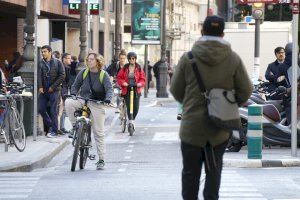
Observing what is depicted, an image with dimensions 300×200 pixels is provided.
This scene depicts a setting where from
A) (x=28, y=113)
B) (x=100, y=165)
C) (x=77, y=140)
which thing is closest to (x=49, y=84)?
(x=28, y=113)

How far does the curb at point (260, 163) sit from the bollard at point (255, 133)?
180 millimetres

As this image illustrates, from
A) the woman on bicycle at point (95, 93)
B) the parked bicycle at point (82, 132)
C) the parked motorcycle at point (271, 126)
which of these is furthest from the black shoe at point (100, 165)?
the parked motorcycle at point (271, 126)

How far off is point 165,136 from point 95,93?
7.40m

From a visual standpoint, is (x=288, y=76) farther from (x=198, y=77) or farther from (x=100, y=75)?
(x=198, y=77)

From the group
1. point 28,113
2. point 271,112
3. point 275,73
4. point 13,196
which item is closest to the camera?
point 13,196

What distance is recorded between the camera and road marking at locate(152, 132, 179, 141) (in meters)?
21.1

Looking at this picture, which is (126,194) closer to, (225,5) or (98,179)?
(98,179)

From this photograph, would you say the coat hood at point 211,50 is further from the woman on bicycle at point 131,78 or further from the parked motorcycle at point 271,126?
the woman on bicycle at point 131,78

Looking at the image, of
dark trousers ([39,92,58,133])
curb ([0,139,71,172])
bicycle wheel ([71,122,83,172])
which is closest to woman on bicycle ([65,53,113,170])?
bicycle wheel ([71,122,83,172])

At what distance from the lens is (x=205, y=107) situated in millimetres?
7973

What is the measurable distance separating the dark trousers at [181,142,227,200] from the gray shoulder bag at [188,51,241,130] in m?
0.22

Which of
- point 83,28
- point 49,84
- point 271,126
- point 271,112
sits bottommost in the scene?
point 271,126

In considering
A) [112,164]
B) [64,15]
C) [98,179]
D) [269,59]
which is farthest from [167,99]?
[98,179]

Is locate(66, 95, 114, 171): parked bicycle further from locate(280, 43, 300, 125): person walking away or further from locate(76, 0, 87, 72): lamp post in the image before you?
locate(76, 0, 87, 72): lamp post
